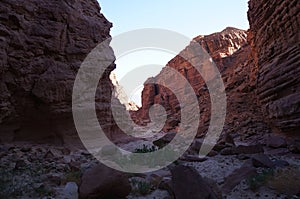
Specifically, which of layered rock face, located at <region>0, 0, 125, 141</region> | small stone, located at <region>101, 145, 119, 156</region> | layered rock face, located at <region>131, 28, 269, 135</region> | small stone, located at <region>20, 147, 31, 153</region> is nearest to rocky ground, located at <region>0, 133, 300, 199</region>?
small stone, located at <region>20, 147, 31, 153</region>

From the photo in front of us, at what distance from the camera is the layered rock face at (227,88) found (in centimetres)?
1370

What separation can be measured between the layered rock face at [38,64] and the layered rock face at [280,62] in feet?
26.4

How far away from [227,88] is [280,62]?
33.1 ft

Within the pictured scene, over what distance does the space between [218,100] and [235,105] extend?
341 centimetres

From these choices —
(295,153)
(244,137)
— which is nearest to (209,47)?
→ (244,137)

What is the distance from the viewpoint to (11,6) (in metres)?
9.40

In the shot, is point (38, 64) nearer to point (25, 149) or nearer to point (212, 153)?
point (25, 149)

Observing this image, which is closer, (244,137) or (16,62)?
(16,62)

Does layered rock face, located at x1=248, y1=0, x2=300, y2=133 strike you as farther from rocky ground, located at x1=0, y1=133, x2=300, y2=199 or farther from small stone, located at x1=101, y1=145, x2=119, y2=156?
small stone, located at x1=101, y1=145, x2=119, y2=156

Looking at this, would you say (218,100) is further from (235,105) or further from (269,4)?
(269,4)

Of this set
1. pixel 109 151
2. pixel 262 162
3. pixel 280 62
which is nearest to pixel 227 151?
pixel 262 162

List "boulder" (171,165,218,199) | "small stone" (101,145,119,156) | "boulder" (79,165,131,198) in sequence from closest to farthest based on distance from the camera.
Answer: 1. "boulder" (171,165,218,199)
2. "boulder" (79,165,131,198)
3. "small stone" (101,145,119,156)

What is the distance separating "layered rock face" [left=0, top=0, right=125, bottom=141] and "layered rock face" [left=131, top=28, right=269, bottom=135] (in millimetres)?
9064

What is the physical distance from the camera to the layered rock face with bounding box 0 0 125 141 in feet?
30.1
